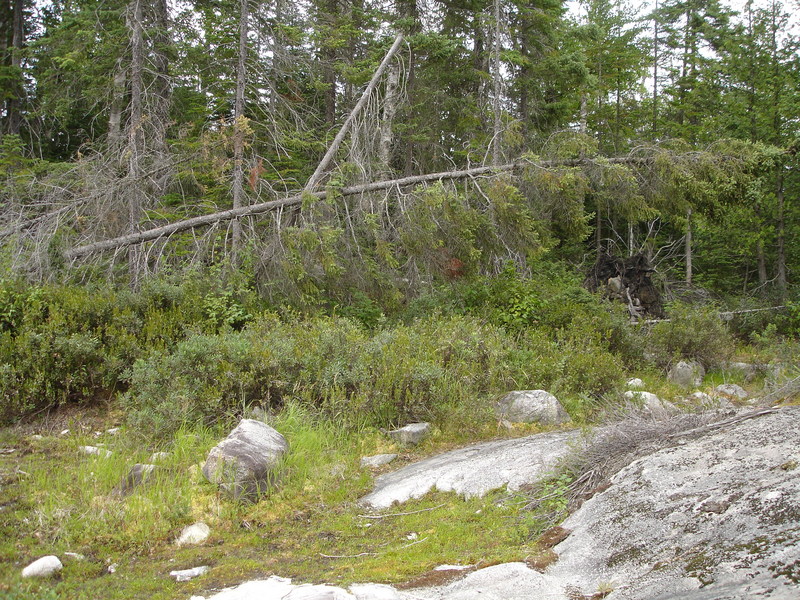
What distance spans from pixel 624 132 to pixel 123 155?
744 inches

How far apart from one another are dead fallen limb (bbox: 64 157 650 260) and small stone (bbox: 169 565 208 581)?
8.71 metres

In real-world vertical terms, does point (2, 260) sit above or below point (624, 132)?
below

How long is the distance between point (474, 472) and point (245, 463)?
6.52ft

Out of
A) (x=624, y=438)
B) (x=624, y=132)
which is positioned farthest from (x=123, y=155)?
(x=624, y=132)

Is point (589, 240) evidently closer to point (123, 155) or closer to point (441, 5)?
point (441, 5)

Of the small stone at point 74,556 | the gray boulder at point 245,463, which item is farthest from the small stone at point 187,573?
the gray boulder at point 245,463

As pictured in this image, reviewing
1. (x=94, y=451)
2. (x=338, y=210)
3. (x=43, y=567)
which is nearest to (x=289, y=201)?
(x=338, y=210)

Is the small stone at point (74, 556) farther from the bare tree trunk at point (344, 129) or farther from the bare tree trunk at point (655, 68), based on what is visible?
the bare tree trunk at point (655, 68)

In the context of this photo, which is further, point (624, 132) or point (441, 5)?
point (624, 132)

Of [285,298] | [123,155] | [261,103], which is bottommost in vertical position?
[285,298]

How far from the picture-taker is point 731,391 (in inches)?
398

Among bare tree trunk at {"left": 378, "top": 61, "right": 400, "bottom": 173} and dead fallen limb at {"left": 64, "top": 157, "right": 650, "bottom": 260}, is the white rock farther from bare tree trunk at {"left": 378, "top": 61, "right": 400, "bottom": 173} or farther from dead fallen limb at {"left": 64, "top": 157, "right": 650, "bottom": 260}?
bare tree trunk at {"left": 378, "top": 61, "right": 400, "bottom": 173}

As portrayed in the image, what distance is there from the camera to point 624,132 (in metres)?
24.4

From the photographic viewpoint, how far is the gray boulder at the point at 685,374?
36.9ft
